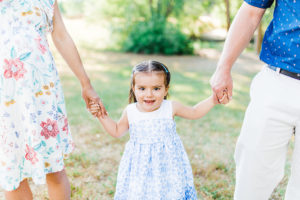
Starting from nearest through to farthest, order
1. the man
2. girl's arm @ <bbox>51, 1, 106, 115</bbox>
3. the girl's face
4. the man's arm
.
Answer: the man
the man's arm
girl's arm @ <bbox>51, 1, 106, 115</bbox>
the girl's face

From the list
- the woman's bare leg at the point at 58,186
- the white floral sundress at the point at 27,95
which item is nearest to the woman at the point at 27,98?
the white floral sundress at the point at 27,95

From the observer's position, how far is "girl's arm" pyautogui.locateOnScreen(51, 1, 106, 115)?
178cm

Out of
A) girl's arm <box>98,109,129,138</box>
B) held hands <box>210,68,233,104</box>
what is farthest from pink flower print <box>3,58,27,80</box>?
held hands <box>210,68,233,104</box>

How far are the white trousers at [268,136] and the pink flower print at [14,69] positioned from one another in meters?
1.19

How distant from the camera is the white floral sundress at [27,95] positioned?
1.50m

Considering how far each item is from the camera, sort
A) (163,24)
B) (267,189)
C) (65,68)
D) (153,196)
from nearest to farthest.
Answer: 1. (267,189)
2. (153,196)
3. (65,68)
4. (163,24)

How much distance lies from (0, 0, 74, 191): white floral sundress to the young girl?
1.35 feet

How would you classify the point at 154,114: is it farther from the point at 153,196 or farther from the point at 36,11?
the point at 36,11

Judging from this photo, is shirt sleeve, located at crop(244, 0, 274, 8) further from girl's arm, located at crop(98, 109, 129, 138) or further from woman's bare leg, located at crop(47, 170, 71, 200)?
woman's bare leg, located at crop(47, 170, 71, 200)

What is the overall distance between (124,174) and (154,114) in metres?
0.44

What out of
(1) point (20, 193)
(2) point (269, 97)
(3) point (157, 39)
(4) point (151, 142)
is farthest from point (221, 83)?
(3) point (157, 39)

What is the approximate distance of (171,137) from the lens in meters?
2.00

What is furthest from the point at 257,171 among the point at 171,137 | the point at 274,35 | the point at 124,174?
the point at 124,174

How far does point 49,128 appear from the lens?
1.64 m
